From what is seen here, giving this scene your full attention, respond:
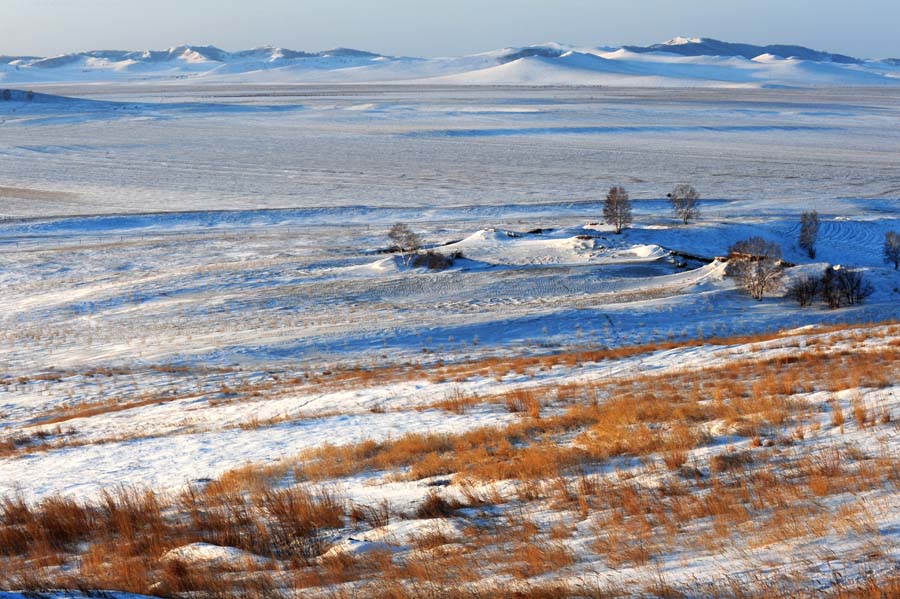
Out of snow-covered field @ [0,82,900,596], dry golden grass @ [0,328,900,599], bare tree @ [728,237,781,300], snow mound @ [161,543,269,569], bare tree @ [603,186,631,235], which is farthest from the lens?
bare tree @ [603,186,631,235]

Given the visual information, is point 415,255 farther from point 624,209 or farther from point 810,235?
point 810,235

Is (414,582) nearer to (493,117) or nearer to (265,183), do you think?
(265,183)

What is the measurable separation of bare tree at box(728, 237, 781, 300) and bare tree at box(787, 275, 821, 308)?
0.60 m

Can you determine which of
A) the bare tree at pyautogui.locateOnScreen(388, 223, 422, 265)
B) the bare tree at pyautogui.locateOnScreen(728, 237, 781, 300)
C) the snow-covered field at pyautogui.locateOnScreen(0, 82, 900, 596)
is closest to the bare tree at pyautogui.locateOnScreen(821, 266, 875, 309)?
the snow-covered field at pyautogui.locateOnScreen(0, 82, 900, 596)

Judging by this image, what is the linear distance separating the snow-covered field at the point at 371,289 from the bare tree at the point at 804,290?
32cm

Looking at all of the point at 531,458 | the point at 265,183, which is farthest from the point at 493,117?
the point at 531,458

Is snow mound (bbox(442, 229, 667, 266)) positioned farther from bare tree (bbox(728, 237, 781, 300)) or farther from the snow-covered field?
bare tree (bbox(728, 237, 781, 300))

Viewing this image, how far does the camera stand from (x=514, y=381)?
12727mm

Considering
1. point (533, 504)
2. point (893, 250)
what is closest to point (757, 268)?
point (893, 250)

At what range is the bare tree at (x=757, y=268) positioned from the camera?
914 inches

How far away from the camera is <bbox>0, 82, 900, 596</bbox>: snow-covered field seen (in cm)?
955

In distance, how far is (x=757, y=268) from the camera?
23.4 meters

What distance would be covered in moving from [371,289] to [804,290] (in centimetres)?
1187

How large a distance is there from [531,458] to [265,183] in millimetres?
45532
